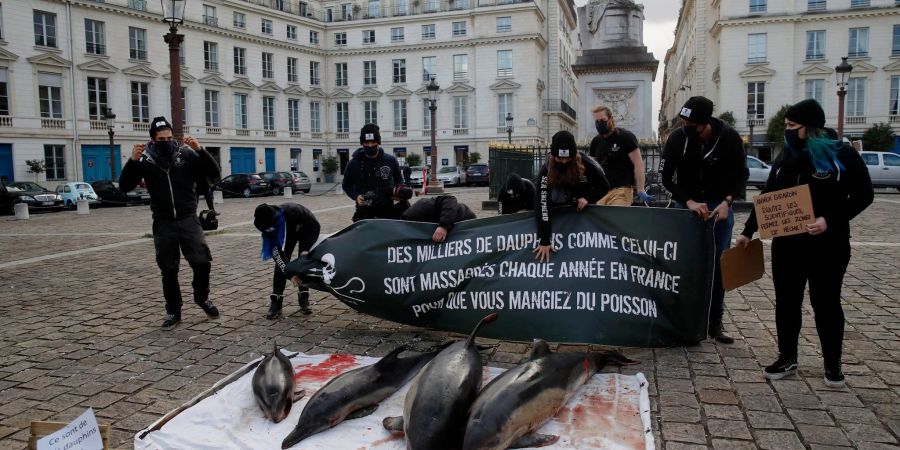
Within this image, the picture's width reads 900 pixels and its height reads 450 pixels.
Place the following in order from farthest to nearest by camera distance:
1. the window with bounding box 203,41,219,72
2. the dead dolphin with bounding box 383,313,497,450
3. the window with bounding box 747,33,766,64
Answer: the window with bounding box 203,41,219,72, the window with bounding box 747,33,766,64, the dead dolphin with bounding box 383,313,497,450

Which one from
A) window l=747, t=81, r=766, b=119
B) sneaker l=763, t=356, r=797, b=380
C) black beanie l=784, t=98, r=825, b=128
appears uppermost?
window l=747, t=81, r=766, b=119

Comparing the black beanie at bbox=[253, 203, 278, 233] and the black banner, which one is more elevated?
the black beanie at bbox=[253, 203, 278, 233]

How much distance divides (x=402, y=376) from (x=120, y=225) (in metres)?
17.4

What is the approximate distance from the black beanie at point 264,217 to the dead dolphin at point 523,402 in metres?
3.30

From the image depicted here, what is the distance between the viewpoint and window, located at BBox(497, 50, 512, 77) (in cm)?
5775

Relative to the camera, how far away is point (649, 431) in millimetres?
3910

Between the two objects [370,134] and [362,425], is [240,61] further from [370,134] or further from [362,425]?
[362,425]

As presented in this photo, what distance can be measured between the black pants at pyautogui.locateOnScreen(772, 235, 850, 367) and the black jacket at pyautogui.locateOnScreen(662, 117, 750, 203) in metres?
0.91

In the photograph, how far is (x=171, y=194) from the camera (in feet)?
22.1

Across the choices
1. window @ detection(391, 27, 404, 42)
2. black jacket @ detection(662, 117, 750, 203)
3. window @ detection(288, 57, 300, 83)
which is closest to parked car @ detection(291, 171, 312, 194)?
window @ detection(288, 57, 300, 83)

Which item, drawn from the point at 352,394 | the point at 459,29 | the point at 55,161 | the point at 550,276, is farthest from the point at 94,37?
the point at 352,394

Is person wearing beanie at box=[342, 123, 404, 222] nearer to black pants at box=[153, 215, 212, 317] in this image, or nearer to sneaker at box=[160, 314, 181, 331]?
black pants at box=[153, 215, 212, 317]

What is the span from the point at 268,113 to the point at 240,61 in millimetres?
4917

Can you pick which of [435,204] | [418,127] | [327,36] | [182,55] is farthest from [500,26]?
[435,204]
